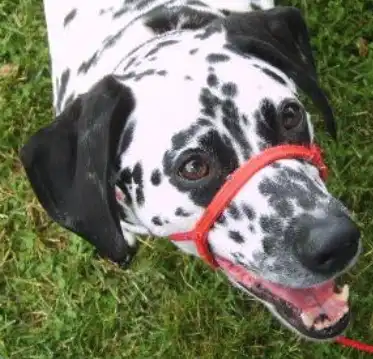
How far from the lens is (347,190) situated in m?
4.63

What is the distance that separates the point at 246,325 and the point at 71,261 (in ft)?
3.18

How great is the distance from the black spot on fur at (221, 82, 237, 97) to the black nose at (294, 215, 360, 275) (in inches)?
19.2

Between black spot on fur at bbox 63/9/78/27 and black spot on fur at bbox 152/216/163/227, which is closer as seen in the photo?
black spot on fur at bbox 152/216/163/227

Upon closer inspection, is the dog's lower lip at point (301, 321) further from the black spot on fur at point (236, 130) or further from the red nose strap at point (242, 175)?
the black spot on fur at point (236, 130)

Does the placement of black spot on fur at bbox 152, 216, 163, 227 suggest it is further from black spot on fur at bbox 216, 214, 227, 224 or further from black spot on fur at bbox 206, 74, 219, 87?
black spot on fur at bbox 206, 74, 219, 87

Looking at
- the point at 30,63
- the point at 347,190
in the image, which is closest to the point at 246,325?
the point at 347,190

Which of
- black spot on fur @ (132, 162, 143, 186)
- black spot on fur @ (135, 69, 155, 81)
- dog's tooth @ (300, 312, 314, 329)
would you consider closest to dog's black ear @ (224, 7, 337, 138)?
black spot on fur @ (135, 69, 155, 81)

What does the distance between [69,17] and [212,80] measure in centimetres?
143

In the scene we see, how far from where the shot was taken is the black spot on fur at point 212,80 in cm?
311

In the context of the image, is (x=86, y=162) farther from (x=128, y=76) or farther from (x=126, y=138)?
(x=128, y=76)

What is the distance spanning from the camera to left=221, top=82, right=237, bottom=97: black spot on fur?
3082 mm

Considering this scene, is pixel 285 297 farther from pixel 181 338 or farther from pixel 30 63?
pixel 30 63

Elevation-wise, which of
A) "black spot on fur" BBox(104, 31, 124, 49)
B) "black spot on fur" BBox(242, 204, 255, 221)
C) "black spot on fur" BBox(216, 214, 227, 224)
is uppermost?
"black spot on fur" BBox(104, 31, 124, 49)

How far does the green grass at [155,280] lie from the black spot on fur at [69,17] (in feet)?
2.91
